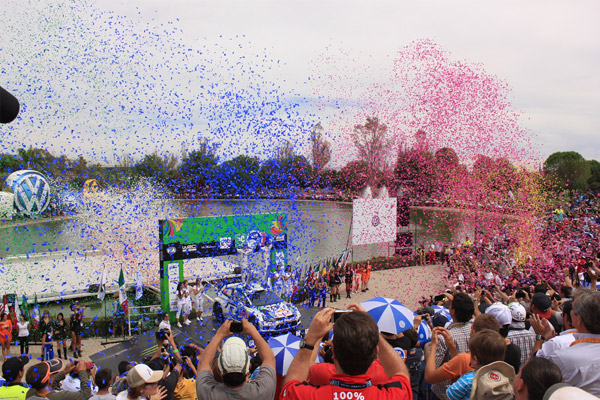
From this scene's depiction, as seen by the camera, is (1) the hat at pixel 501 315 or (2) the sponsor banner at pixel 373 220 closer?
(1) the hat at pixel 501 315

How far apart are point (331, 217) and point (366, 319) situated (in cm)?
4277

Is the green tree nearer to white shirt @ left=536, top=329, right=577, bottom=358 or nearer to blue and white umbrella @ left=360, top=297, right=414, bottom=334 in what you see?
blue and white umbrella @ left=360, top=297, right=414, bottom=334

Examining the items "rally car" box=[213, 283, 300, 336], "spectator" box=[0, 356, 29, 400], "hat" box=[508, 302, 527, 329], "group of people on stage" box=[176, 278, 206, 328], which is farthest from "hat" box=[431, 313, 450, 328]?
"group of people on stage" box=[176, 278, 206, 328]

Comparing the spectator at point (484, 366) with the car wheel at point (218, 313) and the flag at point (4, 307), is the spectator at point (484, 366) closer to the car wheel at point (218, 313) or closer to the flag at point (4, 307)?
the car wheel at point (218, 313)

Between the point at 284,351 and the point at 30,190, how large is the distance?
2584 centimetres

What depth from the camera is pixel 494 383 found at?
8.04 feet

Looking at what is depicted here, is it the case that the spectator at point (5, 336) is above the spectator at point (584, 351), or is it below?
below

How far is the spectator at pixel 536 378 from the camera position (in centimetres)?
207

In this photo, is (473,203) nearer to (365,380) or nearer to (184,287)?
(184,287)

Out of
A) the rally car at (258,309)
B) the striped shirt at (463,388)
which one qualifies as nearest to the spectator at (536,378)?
the striped shirt at (463,388)

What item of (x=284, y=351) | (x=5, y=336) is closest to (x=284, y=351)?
(x=284, y=351)

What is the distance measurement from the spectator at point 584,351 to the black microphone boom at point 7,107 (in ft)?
11.3

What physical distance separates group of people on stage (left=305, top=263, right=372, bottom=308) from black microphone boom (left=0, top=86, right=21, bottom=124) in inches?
486

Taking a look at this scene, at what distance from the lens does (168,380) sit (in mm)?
4055
